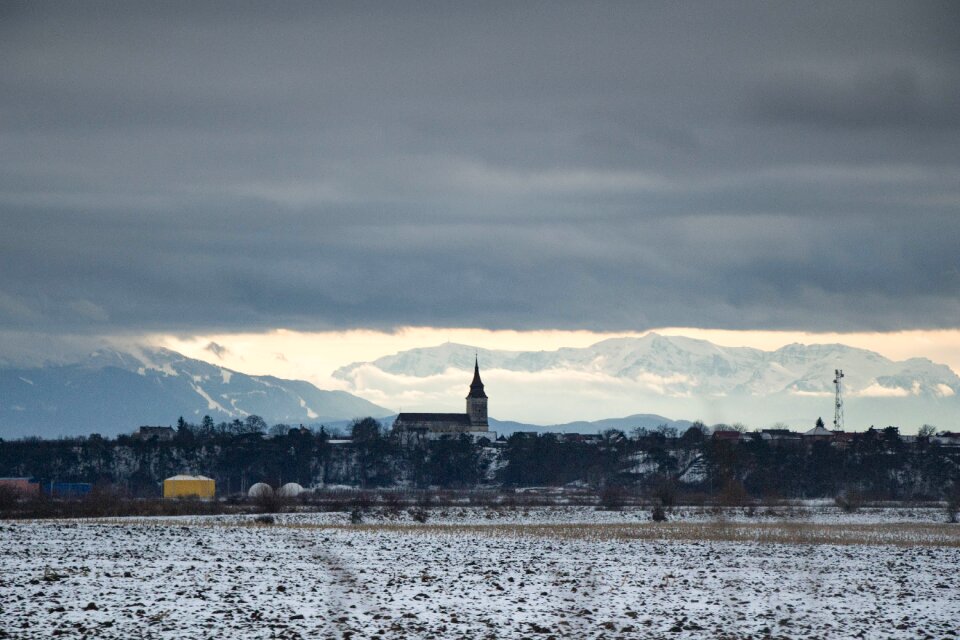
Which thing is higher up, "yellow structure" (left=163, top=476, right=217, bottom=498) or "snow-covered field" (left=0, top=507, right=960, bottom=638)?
"yellow structure" (left=163, top=476, right=217, bottom=498)

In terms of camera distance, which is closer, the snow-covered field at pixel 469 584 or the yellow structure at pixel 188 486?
the snow-covered field at pixel 469 584

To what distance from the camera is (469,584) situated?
49812mm

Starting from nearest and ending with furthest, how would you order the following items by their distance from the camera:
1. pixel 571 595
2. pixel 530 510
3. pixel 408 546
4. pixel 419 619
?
1. pixel 419 619
2. pixel 571 595
3. pixel 408 546
4. pixel 530 510

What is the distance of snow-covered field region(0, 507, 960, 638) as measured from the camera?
3984 centimetres

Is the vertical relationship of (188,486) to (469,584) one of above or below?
above

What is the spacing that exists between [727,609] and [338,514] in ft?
245

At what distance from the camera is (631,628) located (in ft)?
132

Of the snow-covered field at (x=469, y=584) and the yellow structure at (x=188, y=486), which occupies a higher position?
the yellow structure at (x=188, y=486)

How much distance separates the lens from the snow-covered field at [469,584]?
39844mm

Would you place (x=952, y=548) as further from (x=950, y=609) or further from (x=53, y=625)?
(x=53, y=625)

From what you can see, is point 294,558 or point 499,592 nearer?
point 499,592

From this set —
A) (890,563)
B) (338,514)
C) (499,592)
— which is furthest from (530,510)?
(499,592)

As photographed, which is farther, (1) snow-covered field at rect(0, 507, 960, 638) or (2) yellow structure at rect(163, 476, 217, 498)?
(2) yellow structure at rect(163, 476, 217, 498)

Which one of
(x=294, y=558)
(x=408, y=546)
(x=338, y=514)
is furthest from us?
(x=338, y=514)
